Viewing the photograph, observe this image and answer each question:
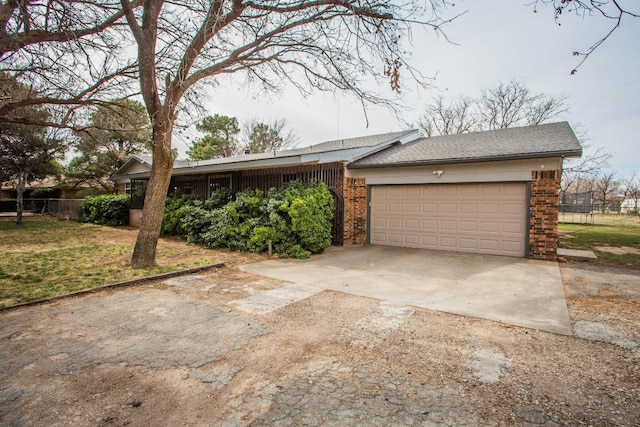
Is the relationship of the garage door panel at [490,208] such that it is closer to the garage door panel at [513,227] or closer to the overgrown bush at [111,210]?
the garage door panel at [513,227]

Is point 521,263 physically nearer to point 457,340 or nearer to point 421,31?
point 457,340

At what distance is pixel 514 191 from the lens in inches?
311

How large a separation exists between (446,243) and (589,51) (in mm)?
6986

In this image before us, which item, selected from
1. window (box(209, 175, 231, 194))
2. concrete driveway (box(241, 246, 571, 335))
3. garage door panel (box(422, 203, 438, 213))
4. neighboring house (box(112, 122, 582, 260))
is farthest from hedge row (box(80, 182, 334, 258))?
garage door panel (box(422, 203, 438, 213))

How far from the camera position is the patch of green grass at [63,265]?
16.7 ft

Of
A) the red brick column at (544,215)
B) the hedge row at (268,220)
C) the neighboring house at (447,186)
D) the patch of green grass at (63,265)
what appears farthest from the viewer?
the hedge row at (268,220)

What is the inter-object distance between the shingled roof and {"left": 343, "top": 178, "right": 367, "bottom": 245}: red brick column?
0.64 metres

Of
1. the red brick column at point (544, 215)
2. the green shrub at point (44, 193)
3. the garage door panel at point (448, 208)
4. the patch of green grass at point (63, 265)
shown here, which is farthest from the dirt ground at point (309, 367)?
the green shrub at point (44, 193)

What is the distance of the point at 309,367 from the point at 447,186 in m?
7.43

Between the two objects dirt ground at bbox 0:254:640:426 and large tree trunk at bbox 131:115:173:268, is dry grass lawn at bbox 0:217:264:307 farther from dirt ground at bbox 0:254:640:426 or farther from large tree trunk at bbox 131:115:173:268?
dirt ground at bbox 0:254:640:426

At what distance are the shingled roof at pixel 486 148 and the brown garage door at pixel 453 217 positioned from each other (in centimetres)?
83

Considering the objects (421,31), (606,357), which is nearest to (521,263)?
(606,357)

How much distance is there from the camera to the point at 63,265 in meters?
6.75

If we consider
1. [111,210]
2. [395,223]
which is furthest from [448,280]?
[111,210]
